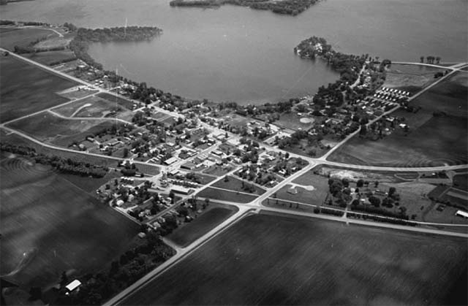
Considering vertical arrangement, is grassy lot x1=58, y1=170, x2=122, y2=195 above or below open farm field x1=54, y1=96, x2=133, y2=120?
below

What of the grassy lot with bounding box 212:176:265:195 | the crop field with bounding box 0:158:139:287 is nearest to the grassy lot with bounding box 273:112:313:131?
the grassy lot with bounding box 212:176:265:195

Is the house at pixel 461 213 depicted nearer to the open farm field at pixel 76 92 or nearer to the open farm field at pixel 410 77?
the open farm field at pixel 410 77

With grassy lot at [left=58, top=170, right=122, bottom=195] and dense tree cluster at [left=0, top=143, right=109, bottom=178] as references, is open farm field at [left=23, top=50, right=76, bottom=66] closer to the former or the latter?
dense tree cluster at [left=0, top=143, right=109, bottom=178]

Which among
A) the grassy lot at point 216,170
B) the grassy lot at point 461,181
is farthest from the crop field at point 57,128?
the grassy lot at point 461,181

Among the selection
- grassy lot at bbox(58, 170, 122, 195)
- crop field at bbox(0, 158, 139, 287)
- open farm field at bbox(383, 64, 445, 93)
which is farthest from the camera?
open farm field at bbox(383, 64, 445, 93)

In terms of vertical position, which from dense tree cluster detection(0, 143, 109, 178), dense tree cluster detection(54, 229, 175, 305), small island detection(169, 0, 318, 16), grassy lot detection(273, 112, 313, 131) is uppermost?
small island detection(169, 0, 318, 16)

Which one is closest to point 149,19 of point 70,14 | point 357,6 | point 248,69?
point 70,14

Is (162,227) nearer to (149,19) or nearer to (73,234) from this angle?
(73,234)

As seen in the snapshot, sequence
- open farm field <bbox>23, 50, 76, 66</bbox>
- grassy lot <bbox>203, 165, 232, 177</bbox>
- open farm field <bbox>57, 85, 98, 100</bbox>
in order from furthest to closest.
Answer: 1. open farm field <bbox>23, 50, 76, 66</bbox>
2. open farm field <bbox>57, 85, 98, 100</bbox>
3. grassy lot <bbox>203, 165, 232, 177</bbox>
